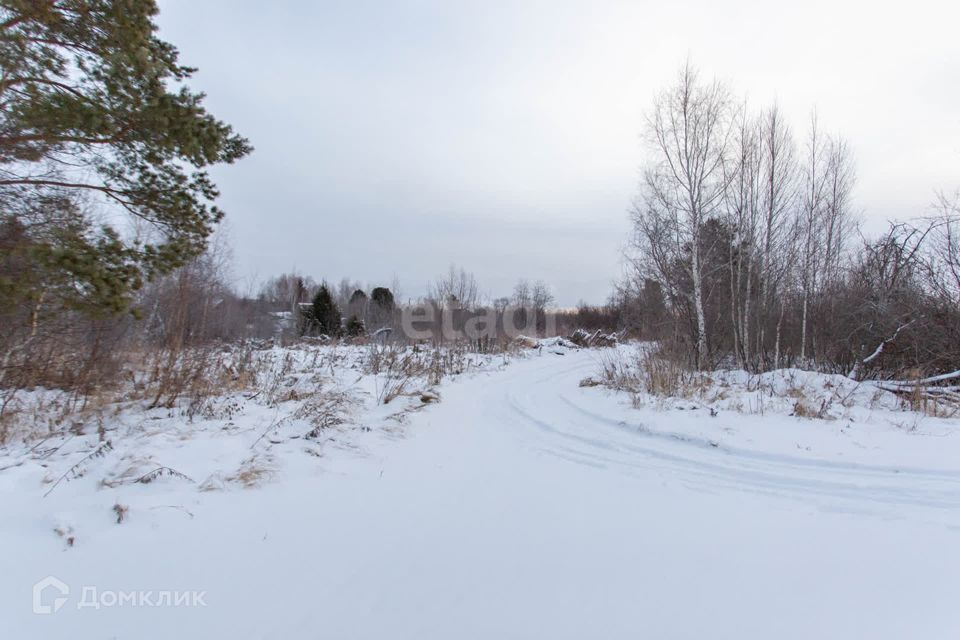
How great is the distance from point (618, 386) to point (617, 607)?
6660 millimetres

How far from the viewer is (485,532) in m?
2.85

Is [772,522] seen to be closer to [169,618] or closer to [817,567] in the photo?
[817,567]

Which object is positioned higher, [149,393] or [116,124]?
[116,124]

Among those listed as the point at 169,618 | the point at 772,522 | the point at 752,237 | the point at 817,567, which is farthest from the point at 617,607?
the point at 752,237

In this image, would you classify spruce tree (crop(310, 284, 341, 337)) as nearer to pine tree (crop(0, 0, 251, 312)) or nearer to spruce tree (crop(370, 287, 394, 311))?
spruce tree (crop(370, 287, 394, 311))

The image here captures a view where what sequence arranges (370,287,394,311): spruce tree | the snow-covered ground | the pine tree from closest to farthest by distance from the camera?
the snow-covered ground < the pine tree < (370,287,394,311): spruce tree

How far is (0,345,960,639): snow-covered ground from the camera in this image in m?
2.00

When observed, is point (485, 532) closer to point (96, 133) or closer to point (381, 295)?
point (96, 133)

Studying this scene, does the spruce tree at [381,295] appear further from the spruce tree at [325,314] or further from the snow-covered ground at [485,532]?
the snow-covered ground at [485,532]

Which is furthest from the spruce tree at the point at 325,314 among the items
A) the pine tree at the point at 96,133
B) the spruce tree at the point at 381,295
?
the pine tree at the point at 96,133

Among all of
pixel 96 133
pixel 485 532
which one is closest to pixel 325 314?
pixel 96 133

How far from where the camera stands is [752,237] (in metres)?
12.8

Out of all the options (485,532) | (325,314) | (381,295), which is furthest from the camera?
(381,295)

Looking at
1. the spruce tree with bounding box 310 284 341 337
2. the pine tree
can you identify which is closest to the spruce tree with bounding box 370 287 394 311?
the spruce tree with bounding box 310 284 341 337
